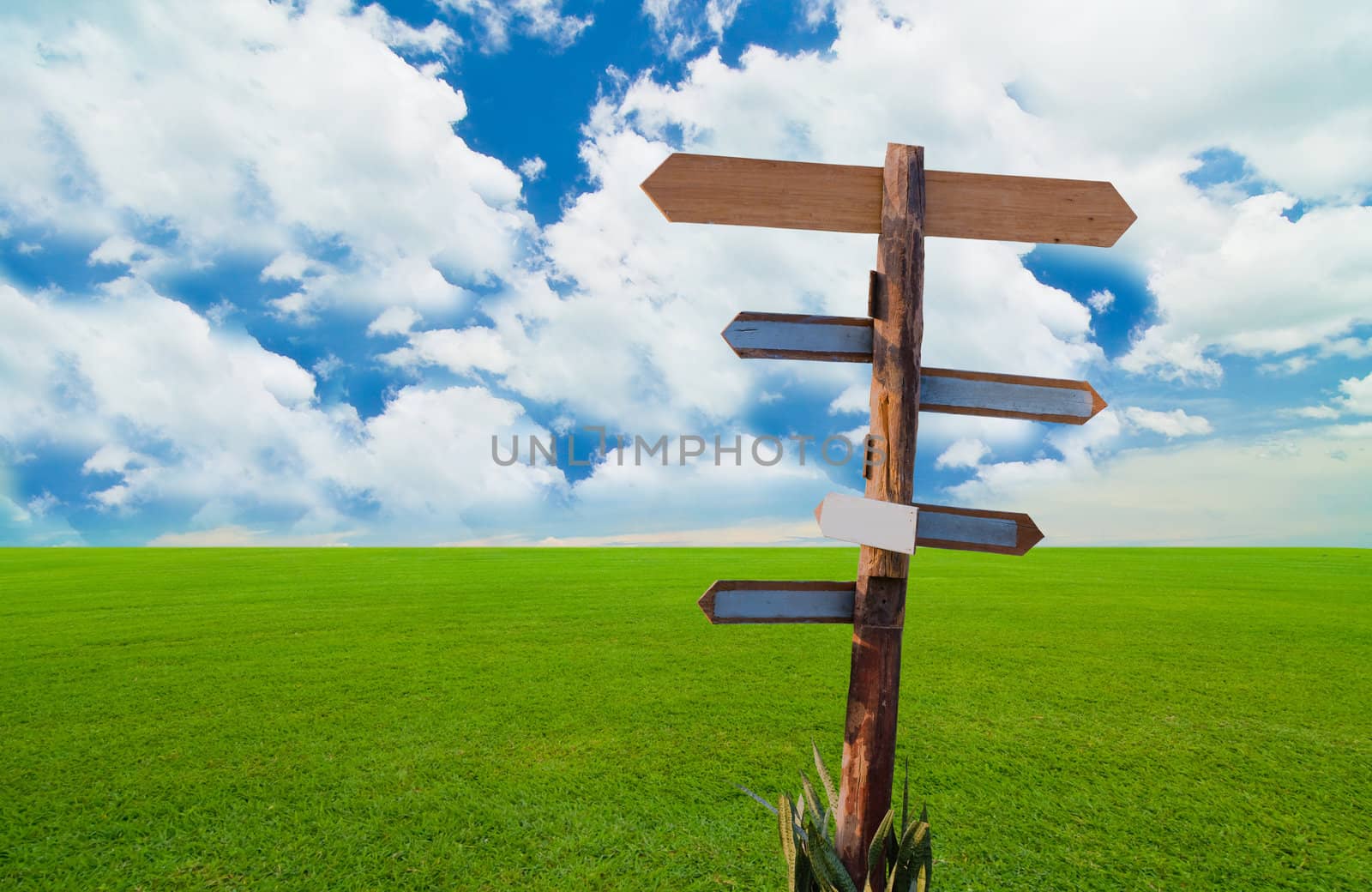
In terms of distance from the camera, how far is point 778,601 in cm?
241

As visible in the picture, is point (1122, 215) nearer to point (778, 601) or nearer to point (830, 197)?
point (830, 197)

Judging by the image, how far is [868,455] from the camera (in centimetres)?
239

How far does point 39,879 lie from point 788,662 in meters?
4.85

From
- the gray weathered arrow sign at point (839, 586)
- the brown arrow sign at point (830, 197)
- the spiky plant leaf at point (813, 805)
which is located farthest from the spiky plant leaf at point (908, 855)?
the brown arrow sign at point (830, 197)

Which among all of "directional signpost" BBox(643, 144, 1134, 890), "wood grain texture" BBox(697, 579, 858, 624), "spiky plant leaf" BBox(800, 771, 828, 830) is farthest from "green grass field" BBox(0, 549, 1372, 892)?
"wood grain texture" BBox(697, 579, 858, 624)

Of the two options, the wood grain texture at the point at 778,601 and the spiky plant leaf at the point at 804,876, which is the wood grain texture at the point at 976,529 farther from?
the spiky plant leaf at the point at 804,876

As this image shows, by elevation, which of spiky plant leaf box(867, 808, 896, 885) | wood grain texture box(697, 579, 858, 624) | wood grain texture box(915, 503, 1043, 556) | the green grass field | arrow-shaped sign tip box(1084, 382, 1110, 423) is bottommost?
the green grass field

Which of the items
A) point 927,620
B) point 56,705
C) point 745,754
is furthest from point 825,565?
point 56,705

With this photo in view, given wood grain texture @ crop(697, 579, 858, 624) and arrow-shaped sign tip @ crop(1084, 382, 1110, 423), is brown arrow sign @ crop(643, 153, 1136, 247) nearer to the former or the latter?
arrow-shaped sign tip @ crop(1084, 382, 1110, 423)

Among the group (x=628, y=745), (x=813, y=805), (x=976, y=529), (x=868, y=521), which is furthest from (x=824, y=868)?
(x=628, y=745)

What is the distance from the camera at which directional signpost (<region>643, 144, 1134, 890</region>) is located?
7.71ft

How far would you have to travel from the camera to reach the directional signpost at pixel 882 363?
7.71 ft

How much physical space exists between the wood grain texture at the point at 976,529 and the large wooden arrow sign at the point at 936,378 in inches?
14.2

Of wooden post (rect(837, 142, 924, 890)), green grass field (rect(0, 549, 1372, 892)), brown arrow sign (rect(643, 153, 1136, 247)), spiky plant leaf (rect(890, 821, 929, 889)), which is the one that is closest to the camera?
spiky plant leaf (rect(890, 821, 929, 889))
